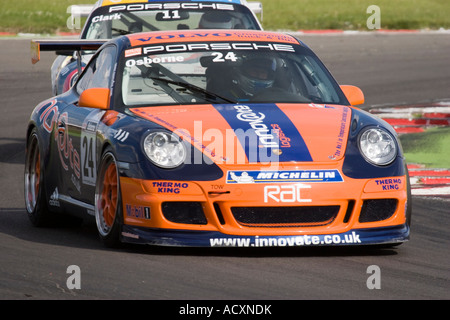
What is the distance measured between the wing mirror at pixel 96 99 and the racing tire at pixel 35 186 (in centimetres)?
108

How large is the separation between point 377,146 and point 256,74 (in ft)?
3.86

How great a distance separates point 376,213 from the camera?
6.56m

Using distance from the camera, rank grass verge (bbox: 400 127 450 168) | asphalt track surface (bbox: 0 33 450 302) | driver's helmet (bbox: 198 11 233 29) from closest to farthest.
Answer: asphalt track surface (bbox: 0 33 450 302)
grass verge (bbox: 400 127 450 168)
driver's helmet (bbox: 198 11 233 29)

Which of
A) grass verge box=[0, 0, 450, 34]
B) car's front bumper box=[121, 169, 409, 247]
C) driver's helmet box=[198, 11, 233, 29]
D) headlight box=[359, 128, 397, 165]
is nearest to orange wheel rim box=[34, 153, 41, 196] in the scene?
car's front bumper box=[121, 169, 409, 247]

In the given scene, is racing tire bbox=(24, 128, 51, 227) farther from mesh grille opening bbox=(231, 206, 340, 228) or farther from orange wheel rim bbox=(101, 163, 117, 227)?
mesh grille opening bbox=(231, 206, 340, 228)

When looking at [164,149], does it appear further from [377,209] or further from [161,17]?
[161,17]

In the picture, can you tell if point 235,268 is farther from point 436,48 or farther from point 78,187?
point 436,48

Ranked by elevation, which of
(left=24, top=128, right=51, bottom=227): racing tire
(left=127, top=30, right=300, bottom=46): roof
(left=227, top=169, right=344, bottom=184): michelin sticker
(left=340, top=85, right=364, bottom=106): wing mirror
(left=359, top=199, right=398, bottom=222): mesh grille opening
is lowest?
(left=24, top=128, right=51, bottom=227): racing tire

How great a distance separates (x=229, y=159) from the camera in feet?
20.9

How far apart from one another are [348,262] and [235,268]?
675 mm

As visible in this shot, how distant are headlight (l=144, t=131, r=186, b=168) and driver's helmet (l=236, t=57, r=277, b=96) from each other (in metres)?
1.00

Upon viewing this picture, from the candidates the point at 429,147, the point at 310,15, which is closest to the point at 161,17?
the point at 429,147

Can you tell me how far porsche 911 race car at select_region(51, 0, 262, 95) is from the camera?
40.2 ft

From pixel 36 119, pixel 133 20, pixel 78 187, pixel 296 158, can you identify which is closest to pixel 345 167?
pixel 296 158
